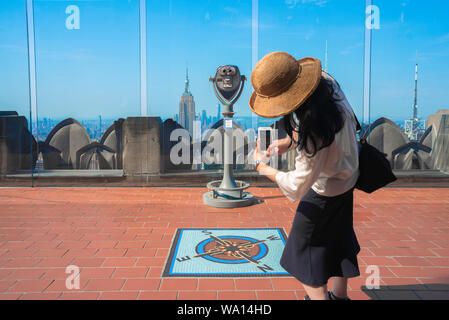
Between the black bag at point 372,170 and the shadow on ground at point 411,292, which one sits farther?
the shadow on ground at point 411,292

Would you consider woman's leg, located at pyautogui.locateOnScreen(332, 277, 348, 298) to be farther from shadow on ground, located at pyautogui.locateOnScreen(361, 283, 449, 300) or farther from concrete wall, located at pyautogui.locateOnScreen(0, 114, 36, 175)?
concrete wall, located at pyautogui.locateOnScreen(0, 114, 36, 175)

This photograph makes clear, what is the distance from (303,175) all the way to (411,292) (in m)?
1.55

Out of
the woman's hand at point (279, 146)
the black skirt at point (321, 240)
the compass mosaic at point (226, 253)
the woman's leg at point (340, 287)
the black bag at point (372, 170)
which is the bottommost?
the compass mosaic at point (226, 253)

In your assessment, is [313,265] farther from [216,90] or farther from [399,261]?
[216,90]

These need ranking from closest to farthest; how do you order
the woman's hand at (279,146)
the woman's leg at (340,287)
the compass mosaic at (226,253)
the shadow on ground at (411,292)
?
the woman's hand at (279,146) → the woman's leg at (340,287) → the shadow on ground at (411,292) → the compass mosaic at (226,253)

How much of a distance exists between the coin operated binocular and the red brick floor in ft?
0.45

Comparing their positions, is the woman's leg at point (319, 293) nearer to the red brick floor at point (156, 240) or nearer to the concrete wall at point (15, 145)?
the red brick floor at point (156, 240)

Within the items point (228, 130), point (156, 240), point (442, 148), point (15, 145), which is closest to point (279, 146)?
point (156, 240)

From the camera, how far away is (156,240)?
11.5 ft

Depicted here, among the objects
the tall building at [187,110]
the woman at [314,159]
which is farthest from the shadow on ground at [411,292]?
the tall building at [187,110]

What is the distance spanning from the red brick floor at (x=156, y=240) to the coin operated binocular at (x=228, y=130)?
0.14m

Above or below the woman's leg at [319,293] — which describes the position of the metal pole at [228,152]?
above

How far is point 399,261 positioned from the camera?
9.96 feet

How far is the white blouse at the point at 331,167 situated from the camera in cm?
165
